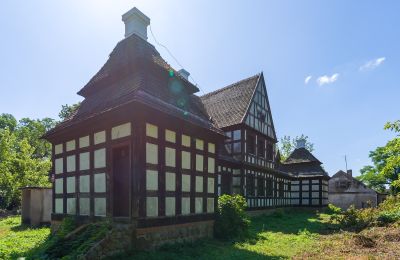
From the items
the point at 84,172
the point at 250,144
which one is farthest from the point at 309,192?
the point at 84,172

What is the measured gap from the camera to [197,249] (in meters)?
10.4

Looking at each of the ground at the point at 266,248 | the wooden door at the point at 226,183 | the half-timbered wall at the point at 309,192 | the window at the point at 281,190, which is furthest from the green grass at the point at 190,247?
the half-timbered wall at the point at 309,192

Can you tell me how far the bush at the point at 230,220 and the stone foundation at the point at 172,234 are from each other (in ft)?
1.27

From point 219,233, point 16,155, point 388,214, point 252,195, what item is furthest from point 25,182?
point 388,214

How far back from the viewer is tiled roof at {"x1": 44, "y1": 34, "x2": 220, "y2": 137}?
11.2 m

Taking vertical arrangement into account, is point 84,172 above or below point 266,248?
above

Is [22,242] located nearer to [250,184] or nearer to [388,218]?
[250,184]

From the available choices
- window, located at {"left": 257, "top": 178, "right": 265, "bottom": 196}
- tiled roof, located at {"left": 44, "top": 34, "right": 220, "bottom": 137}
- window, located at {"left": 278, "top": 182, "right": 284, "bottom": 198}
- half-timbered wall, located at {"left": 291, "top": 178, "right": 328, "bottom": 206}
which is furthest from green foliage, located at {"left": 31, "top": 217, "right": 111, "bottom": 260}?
half-timbered wall, located at {"left": 291, "top": 178, "right": 328, "bottom": 206}

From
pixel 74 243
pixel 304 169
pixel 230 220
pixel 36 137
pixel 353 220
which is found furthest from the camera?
pixel 36 137

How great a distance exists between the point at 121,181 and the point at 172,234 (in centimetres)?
262

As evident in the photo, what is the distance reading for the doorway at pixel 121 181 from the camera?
1072cm

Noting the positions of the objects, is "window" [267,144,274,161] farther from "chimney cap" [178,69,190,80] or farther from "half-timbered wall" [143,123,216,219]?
"half-timbered wall" [143,123,216,219]

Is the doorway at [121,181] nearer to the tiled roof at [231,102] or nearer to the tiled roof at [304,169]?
the tiled roof at [231,102]

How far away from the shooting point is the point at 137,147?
980 centimetres
